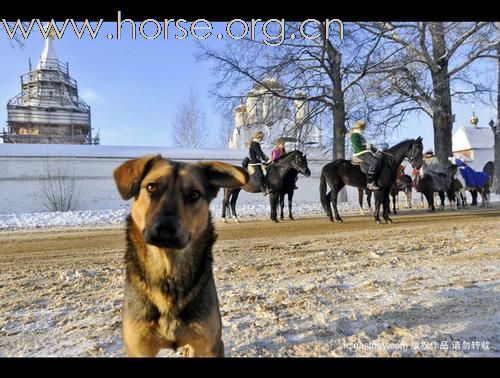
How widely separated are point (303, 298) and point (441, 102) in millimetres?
18578

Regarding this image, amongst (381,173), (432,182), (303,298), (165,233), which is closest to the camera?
(165,233)

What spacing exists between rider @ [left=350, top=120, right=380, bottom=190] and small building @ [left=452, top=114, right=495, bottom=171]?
119 feet

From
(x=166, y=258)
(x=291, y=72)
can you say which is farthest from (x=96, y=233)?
(x=291, y=72)

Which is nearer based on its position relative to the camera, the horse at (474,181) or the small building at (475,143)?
the horse at (474,181)

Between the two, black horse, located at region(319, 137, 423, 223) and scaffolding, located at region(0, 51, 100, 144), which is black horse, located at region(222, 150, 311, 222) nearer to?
black horse, located at region(319, 137, 423, 223)

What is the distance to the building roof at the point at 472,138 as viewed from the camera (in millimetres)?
46531

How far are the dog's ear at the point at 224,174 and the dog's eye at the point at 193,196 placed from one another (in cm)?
27

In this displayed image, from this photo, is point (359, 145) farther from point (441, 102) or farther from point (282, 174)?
point (441, 102)

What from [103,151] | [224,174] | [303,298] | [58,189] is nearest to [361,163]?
[303,298]

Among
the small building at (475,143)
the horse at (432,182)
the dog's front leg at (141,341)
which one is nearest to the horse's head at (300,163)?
the horse at (432,182)

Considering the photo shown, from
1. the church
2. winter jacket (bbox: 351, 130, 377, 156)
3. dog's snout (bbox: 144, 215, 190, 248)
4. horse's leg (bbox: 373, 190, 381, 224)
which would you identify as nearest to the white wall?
the church

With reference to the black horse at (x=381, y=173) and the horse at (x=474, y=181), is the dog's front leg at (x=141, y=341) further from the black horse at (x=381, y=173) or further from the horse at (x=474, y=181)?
the horse at (x=474, y=181)

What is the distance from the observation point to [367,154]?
38.9 feet
